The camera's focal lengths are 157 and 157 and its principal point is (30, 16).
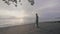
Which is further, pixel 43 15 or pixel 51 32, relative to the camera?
pixel 43 15

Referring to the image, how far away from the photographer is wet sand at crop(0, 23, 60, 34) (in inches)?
112

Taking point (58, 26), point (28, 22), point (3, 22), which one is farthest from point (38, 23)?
point (3, 22)

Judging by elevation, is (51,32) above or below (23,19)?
below

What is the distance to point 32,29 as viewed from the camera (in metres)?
2.91

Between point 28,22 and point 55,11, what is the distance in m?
0.58

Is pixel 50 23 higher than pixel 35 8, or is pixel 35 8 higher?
pixel 35 8

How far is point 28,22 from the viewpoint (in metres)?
3.02

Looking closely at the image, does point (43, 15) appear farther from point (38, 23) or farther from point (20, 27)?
point (20, 27)

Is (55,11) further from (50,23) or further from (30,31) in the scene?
(30,31)

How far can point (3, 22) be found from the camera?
2924mm

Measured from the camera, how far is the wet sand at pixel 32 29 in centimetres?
284

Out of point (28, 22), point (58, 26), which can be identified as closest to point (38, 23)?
point (28, 22)

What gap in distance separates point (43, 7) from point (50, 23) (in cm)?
35

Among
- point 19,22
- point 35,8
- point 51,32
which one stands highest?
point 35,8
